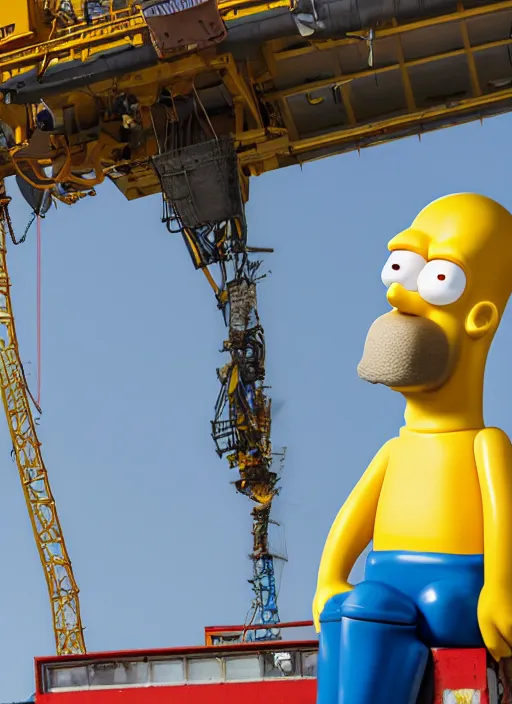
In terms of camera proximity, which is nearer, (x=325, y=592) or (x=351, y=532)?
(x=325, y=592)

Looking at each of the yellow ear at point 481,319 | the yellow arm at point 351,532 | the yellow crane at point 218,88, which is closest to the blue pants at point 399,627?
the yellow arm at point 351,532

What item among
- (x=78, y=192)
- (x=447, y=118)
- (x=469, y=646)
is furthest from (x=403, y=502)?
(x=78, y=192)

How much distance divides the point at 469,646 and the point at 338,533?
5.10ft

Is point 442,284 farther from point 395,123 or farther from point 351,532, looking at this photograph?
point 395,123

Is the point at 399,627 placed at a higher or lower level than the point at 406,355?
lower

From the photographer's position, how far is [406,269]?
10844 mm

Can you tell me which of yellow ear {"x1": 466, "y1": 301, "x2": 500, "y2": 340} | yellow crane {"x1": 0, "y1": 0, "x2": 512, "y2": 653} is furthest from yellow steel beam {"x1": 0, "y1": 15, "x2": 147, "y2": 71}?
yellow ear {"x1": 466, "y1": 301, "x2": 500, "y2": 340}

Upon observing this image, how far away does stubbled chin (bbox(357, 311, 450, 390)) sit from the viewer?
10.6m

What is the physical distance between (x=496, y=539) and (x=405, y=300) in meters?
1.98

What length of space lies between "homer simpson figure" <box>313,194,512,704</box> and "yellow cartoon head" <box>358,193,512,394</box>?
0.01 metres

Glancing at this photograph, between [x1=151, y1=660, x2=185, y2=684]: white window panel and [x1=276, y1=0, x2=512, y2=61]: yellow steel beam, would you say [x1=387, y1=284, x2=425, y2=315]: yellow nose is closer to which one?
[x1=151, y1=660, x2=185, y2=684]: white window panel

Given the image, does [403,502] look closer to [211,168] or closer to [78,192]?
[211,168]

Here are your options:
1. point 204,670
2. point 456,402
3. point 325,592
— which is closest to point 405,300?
point 456,402

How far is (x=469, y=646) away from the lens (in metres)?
10.1
